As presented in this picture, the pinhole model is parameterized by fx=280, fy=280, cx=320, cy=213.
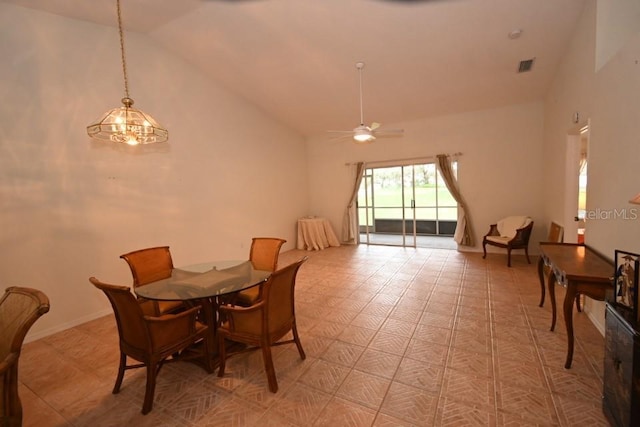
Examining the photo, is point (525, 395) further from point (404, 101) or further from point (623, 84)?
point (404, 101)

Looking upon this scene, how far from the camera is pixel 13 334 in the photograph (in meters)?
1.43

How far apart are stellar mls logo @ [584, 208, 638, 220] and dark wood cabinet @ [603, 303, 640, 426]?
2.88ft

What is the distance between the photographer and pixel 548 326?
2793 mm

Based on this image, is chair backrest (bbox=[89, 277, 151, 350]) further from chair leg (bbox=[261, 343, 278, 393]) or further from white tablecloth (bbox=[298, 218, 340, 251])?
white tablecloth (bbox=[298, 218, 340, 251])

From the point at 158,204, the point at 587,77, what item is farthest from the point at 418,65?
the point at 158,204

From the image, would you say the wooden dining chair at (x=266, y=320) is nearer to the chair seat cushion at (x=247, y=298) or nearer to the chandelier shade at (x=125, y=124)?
the chair seat cushion at (x=247, y=298)

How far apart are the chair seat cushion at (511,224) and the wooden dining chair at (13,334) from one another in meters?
6.19

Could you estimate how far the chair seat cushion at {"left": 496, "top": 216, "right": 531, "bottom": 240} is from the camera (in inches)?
203

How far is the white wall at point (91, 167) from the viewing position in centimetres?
293

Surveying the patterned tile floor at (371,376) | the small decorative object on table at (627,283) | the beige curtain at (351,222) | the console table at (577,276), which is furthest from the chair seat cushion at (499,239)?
the small decorative object on table at (627,283)

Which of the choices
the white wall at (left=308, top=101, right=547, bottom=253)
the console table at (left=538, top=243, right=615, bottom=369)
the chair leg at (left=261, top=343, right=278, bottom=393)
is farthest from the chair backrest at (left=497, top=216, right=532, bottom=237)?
the chair leg at (left=261, top=343, right=278, bottom=393)

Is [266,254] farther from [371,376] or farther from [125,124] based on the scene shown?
[125,124]

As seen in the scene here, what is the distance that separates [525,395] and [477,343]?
664mm

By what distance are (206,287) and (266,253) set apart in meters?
0.88
